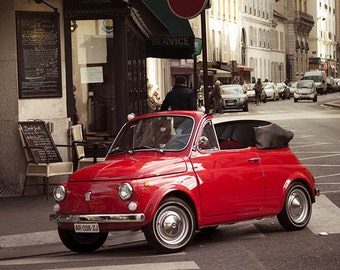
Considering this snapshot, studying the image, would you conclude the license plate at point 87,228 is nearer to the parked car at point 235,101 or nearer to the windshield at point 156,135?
the windshield at point 156,135

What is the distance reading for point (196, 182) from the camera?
410 inches

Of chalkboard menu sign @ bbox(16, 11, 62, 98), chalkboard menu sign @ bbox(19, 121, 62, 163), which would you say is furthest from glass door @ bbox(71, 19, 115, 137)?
chalkboard menu sign @ bbox(19, 121, 62, 163)

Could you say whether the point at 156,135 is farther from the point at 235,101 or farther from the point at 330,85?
the point at 330,85

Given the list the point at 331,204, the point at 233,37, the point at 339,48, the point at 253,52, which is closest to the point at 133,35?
the point at 331,204

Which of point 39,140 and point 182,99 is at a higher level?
point 182,99

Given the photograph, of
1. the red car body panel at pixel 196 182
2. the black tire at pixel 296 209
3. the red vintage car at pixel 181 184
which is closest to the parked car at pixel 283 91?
the black tire at pixel 296 209

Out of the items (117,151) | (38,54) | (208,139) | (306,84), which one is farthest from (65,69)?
(306,84)

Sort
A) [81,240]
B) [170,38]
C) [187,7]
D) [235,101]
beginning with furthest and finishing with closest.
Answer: [235,101]
[170,38]
[187,7]
[81,240]

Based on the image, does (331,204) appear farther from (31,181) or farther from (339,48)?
(339,48)

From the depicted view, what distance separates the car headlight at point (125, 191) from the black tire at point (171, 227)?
33cm

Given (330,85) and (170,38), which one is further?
(330,85)

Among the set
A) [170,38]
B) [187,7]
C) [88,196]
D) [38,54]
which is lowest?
[88,196]

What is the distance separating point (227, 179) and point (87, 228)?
1.71 metres

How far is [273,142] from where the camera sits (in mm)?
11703
